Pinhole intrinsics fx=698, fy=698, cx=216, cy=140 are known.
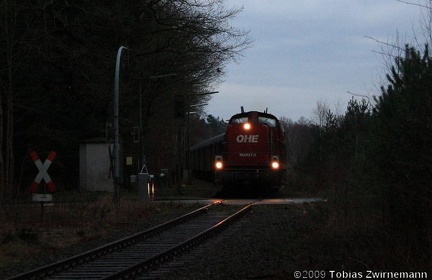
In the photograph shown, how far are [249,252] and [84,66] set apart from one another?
77.3 feet

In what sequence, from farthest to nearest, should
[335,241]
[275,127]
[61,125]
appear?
1. [61,125]
2. [275,127]
3. [335,241]

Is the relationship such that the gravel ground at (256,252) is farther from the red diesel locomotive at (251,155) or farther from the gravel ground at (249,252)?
the red diesel locomotive at (251,155)

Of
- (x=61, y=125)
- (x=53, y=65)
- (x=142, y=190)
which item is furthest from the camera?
(x=61, y=125)

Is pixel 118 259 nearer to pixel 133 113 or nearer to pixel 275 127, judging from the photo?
pixel 275 127

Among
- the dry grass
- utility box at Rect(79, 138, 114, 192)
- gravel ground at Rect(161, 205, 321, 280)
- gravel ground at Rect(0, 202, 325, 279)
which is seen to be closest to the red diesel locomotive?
the dry grass

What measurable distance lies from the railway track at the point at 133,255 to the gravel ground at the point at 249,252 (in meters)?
0.48

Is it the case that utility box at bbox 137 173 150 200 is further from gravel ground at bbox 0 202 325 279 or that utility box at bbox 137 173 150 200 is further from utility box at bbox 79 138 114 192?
utility box at bbox 79 138 114 192

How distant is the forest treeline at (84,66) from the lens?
3266 centimetres

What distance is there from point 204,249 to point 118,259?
2061mm

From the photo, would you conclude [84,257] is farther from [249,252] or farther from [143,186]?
[143,186]

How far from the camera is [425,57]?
32.4ft

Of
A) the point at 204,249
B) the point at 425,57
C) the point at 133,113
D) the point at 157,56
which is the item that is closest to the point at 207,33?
the point at 157,56

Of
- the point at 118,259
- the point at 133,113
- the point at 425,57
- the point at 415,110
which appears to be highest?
the point at 133,113

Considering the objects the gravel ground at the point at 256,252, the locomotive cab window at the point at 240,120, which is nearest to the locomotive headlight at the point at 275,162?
the locomotive cab window at the point at 240,120
